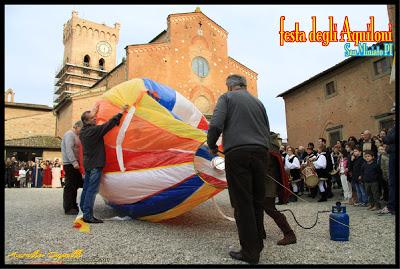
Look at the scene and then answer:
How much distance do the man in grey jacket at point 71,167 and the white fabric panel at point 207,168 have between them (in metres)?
2.82

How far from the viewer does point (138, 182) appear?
4691 mm

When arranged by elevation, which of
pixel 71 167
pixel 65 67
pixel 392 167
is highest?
pixel 65 67

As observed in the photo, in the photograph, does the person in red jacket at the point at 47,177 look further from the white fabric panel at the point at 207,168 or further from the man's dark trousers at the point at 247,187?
the man's dark trousers at the point at 247,187

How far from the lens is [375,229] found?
478 cm

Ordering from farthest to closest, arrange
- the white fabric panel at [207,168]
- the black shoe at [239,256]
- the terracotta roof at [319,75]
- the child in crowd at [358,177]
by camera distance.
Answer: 1. the terracotta roof at [319,75]
2. the child in crowd at [358,177]
3. the white fabric panel at [207,168]
4. the black shoe at [239,256]

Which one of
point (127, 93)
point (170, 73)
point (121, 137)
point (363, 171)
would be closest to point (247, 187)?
point (121, 137)

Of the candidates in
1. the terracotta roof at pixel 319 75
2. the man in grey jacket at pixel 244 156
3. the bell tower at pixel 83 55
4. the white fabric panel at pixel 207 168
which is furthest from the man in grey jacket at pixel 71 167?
the bell tower at pixel 83 55

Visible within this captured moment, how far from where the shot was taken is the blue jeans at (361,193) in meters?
7.53

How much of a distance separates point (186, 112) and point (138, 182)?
1.75 metres

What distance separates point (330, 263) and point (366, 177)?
14.3 ft

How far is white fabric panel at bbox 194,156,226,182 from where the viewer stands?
4.27m

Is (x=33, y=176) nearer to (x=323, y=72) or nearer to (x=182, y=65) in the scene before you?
(x=182, y=65)
